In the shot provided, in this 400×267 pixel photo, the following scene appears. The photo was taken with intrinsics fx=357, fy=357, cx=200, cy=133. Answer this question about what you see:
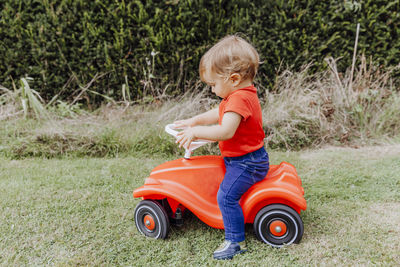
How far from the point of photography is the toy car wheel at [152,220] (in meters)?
2.42

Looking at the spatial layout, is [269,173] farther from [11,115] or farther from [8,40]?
[8,40]

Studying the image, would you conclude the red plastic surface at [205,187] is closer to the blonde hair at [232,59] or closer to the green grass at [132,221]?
the green grass at [132,221]

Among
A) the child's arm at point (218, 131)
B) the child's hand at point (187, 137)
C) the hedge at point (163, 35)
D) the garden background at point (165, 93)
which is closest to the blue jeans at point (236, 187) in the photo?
the child's arm at point (218, 131)

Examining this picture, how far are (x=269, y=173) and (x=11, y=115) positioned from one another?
3.63 meters

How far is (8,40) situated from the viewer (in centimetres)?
485

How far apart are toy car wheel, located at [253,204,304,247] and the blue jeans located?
136mm

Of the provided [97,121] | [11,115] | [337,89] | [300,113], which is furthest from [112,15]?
[337,89]

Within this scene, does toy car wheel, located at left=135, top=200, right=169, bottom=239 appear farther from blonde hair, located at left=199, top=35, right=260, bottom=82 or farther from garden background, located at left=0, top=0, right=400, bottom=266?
blonde hair, located at left=199, top=35, right=260, bottom=82

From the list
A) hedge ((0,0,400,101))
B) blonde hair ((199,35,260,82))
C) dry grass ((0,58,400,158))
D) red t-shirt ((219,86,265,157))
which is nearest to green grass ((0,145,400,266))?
dry grass ((0,58,400,158))

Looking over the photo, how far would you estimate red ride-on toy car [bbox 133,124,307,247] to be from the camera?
229 centimetres

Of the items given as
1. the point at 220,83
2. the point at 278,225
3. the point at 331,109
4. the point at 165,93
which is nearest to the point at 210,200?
the point at 278,225

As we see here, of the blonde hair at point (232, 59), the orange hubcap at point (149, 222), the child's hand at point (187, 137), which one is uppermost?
the blonde hair at point (232, 59)

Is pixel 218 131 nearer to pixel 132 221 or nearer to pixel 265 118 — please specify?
pixel 132 221

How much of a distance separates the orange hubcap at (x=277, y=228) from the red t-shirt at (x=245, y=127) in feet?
1.63
